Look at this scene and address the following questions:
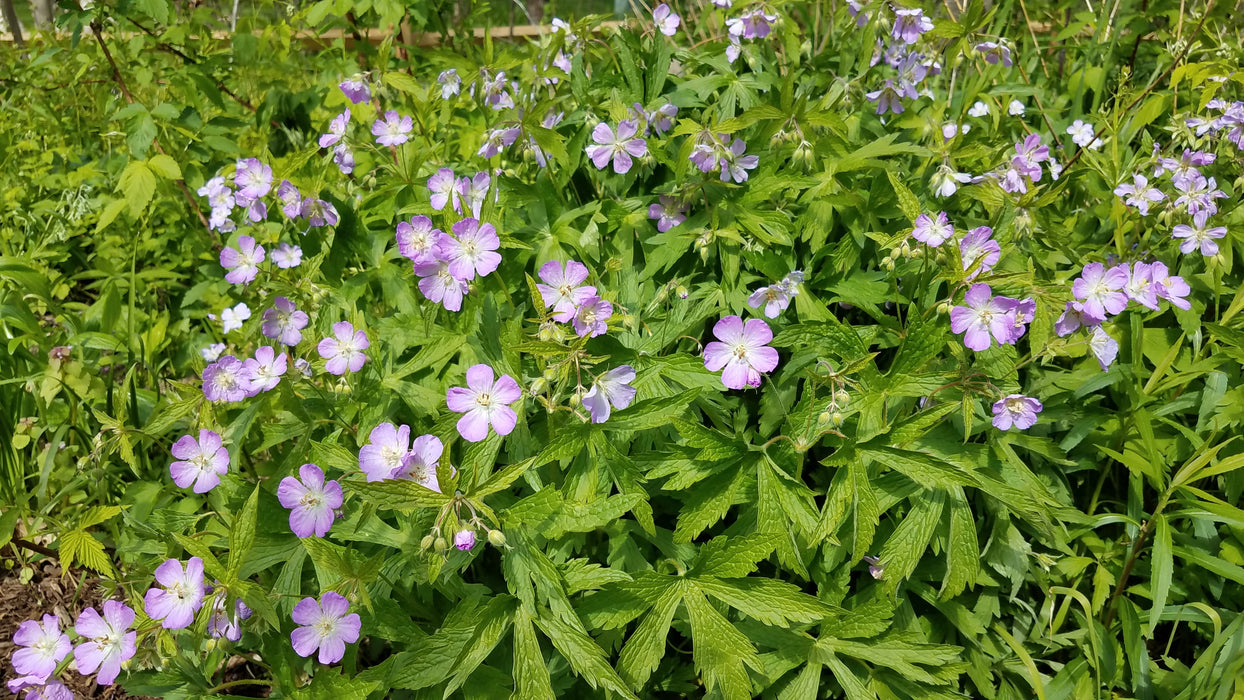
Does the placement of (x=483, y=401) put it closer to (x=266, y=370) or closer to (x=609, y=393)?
(x=609, y=393)

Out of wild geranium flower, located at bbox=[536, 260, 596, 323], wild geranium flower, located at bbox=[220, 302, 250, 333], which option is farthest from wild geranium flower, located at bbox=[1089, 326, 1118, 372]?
wild geranium flower, located at bbox=[220, 302, 250, 333]

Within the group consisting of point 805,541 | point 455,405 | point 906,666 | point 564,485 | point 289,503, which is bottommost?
point 906,666

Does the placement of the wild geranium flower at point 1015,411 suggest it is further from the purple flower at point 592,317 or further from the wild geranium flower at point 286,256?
the wild geranium flower at point 286,256

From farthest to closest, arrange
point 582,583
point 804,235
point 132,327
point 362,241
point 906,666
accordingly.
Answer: point 132,327 → point 362,241 → point 804,235 → point 906,666 → point 582,583

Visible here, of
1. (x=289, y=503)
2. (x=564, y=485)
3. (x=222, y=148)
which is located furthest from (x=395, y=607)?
(x=222, y=148)

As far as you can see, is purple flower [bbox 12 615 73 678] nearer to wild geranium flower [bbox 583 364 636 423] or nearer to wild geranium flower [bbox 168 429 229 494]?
wild geranium flower [bbox 168 429 229 494]

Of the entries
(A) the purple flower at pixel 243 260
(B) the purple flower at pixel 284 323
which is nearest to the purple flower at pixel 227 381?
(B) the purple flower at pixel 284 323

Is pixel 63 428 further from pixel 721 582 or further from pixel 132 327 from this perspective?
pixel 721 582

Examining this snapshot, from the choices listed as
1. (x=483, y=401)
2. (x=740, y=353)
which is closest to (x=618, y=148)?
(x=740, y=353)
